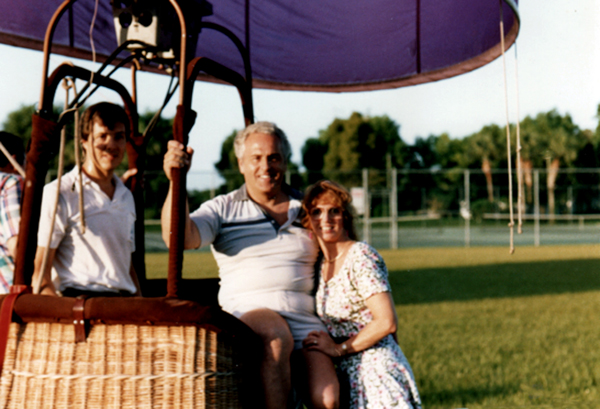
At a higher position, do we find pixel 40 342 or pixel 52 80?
pixel 52 80

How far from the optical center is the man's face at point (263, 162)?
Result: 107 inches

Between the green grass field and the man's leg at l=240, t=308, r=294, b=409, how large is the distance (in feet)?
8.57

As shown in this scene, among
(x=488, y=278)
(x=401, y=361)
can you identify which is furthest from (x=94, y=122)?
(x=488, y=278)

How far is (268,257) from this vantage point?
8.59 ft

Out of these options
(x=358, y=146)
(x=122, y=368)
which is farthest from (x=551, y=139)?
(x=122, y=368)

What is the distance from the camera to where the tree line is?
27.7 meters

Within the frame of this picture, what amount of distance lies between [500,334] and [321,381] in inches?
217

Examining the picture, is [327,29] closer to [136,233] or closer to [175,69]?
[175,69]

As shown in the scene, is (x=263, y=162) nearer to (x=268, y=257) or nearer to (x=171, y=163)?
(x=268, y=257)

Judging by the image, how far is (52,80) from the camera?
2271 mm

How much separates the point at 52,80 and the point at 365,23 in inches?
89.4

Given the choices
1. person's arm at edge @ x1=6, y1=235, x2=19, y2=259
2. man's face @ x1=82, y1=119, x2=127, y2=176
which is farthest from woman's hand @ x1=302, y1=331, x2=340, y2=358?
person's arm at edge @ x1=6, y1=235, x2=19, y2=259

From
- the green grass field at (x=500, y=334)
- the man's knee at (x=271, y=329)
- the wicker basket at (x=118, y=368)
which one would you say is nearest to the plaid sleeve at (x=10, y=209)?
the wicker basket at (x=118, y=368)

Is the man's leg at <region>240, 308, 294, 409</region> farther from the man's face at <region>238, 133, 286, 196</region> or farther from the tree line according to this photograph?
the tree line
